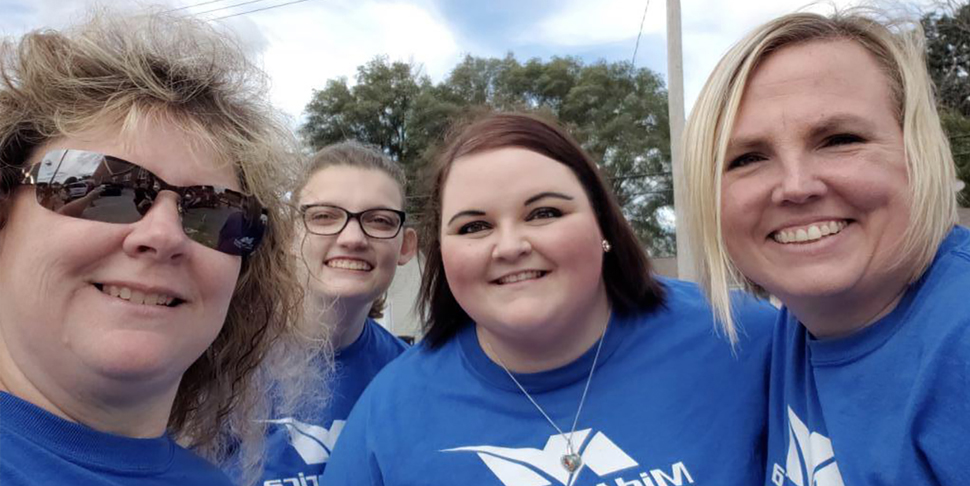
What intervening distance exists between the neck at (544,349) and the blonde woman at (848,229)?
1.64 ft

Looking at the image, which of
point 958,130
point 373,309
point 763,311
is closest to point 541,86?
point 958,130

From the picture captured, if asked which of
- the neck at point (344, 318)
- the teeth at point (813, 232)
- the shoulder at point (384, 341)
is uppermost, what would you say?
the teeth at point (813, 232)

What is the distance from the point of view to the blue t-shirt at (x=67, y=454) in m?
1.36

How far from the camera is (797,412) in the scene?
177 cm

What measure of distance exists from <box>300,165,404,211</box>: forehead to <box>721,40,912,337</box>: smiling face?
183cm

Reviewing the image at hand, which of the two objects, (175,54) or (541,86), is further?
(541,86)

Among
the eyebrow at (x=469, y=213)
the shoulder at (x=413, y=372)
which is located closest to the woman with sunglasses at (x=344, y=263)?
the shoulder at (x=413, y=372)

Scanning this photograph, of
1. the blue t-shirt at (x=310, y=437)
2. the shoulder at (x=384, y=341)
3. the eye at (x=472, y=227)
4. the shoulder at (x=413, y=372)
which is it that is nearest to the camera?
the eye at (x=472, y=227)

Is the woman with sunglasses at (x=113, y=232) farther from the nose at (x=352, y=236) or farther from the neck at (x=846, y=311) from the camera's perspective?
the neck at (x=846, y=311)

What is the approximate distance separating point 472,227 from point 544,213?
0.23 metres

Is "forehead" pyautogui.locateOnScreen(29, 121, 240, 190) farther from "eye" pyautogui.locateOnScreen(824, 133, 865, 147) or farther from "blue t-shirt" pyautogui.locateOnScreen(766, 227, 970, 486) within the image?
"blue t-shirt" pyautogui.locateOnScreen(766, 227, 970, 486)

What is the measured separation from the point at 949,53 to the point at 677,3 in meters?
17.8

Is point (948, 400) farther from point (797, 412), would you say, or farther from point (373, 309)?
point (373, 309)

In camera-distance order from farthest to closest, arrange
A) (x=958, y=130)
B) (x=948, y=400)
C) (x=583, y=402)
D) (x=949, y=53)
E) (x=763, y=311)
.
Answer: (x=949, y=53)
(x=958, y=130)
(x=763, y=311)
(x=583, y=402)
(x=948, y=400)
